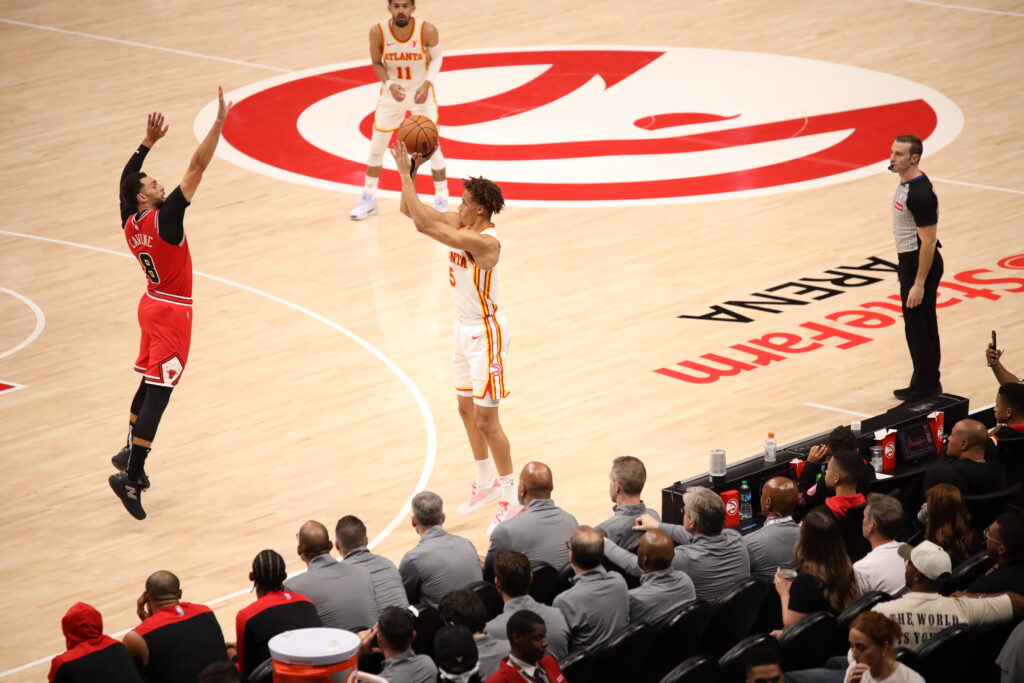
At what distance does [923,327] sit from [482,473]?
3762 millimetres

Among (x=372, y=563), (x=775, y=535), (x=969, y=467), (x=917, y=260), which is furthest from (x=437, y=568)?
(x=917, y=260)

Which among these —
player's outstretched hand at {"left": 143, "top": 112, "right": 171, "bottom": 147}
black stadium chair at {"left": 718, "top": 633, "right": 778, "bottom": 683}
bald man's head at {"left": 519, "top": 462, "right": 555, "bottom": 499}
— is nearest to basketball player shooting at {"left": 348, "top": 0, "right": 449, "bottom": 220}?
player's outstretched hand at {"left": 143, "top": 112, "right": 171, "bottom": 147}

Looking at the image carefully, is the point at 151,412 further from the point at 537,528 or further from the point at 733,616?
the point at 733,616

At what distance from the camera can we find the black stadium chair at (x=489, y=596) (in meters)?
8.12

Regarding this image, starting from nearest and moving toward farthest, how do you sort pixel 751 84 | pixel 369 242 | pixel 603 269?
pixel 603 269 → pixel 369 242 → pixel 751 84

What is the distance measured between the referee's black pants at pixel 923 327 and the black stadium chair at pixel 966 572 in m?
4.18

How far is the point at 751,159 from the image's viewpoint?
19.0 meters

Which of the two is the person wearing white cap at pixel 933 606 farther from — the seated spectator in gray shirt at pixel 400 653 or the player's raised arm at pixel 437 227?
the player's raised arm at pixel 437 227

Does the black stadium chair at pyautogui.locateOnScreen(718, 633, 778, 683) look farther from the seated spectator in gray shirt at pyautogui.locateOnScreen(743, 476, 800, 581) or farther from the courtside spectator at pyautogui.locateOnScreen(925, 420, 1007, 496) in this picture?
the courtside spectator at pyautogui.locateOnScreen(925, 420, 1007, 496)

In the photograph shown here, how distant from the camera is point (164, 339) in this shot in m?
11.4

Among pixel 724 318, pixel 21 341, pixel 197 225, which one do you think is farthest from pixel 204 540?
pixel 197 225

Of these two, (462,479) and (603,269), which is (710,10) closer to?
(603,269)

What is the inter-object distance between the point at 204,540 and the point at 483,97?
1214 cm

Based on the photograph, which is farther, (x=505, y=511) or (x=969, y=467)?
(x=505, y=511)
